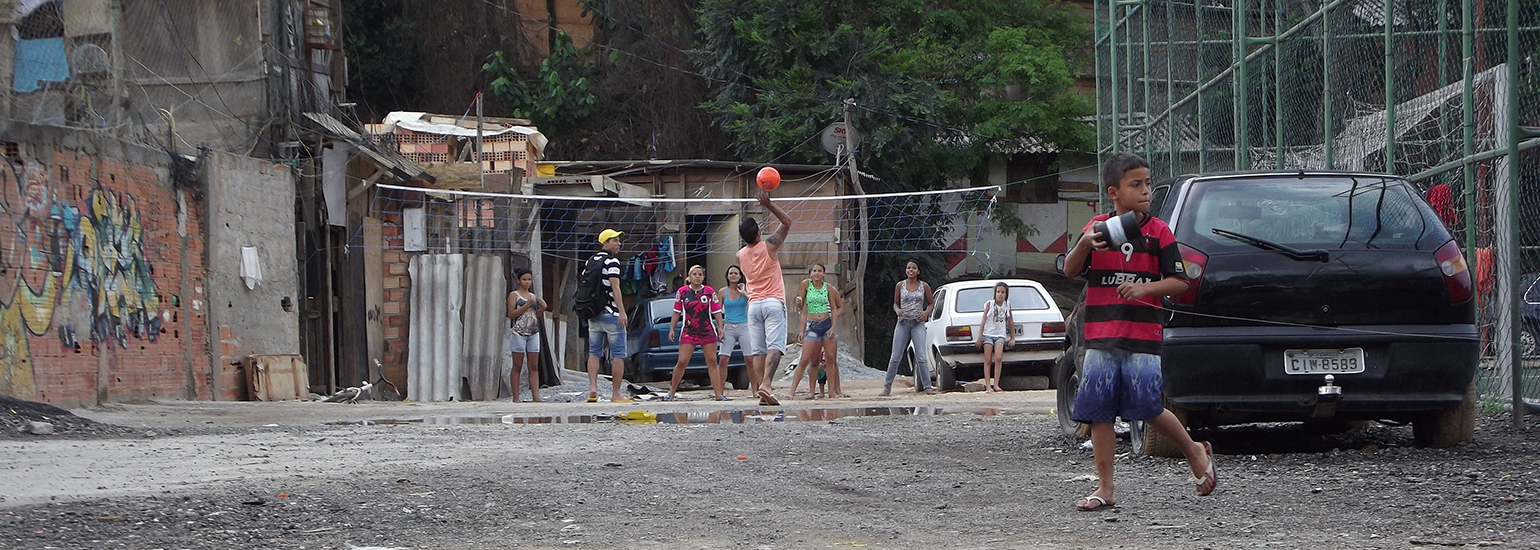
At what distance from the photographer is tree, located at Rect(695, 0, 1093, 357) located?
29766mm

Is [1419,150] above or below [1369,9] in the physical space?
below

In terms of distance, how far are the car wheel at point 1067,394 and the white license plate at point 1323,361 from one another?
1688 millimetres

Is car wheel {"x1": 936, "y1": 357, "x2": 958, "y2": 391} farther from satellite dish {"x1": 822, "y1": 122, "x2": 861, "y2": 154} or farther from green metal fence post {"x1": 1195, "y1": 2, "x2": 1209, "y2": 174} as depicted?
satellite dish {"x1": 822, "y1": 122, "x2": 861, "y2": 154}

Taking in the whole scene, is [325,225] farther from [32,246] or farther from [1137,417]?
[1137,417]

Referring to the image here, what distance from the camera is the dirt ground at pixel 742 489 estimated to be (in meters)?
5.25

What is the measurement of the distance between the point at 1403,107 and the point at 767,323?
18.9ft

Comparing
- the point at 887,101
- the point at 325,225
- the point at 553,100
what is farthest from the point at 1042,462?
the point at 553,100

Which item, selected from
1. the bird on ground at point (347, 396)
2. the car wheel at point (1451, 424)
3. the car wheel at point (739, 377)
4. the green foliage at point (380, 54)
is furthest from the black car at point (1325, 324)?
the green foliage at point (380, 54)

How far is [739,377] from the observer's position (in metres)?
22.9

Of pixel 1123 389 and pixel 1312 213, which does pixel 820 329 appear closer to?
pixel 1312 213

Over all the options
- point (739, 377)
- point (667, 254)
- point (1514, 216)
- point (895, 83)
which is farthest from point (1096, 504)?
point (895, 83)

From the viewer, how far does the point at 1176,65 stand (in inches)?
601

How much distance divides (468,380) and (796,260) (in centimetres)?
853

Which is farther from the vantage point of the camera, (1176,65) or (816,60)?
(816,60)
